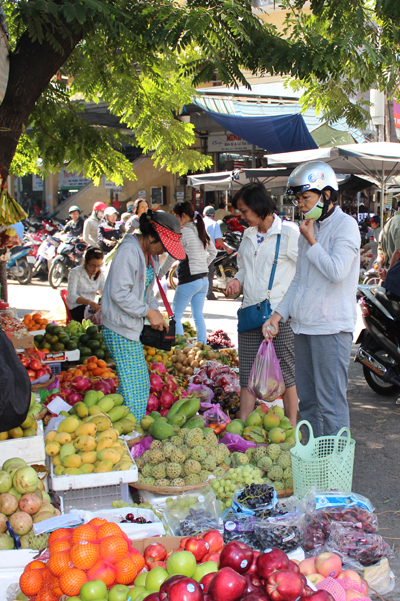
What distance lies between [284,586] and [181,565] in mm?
392

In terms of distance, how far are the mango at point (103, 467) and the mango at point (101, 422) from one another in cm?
37

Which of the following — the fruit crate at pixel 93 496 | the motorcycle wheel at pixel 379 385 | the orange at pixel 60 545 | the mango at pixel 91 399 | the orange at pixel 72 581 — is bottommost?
the motorcycle wheel at pixel 379 385

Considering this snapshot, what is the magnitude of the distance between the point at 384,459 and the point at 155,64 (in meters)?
4.20

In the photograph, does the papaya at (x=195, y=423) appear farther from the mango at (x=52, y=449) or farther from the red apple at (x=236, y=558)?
the red apple at (x=236, y=558)

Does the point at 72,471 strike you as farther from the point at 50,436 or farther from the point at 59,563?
the point at 59,563

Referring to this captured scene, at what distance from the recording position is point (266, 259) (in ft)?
14.4

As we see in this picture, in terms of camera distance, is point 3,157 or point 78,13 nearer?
point 78,13

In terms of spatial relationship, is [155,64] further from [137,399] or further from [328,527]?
[328,527]

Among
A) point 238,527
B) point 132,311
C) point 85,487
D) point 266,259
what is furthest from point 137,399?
point 238,527

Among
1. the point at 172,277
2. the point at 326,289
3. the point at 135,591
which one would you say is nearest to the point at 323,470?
the point at 326,289

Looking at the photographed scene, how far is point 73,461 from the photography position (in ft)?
10.5

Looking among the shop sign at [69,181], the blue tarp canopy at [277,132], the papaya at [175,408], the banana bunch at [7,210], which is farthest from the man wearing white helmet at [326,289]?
the shop sign at [69,181]

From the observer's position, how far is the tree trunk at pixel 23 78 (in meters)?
4.20

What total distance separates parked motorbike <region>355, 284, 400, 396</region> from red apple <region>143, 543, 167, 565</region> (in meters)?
4.02
